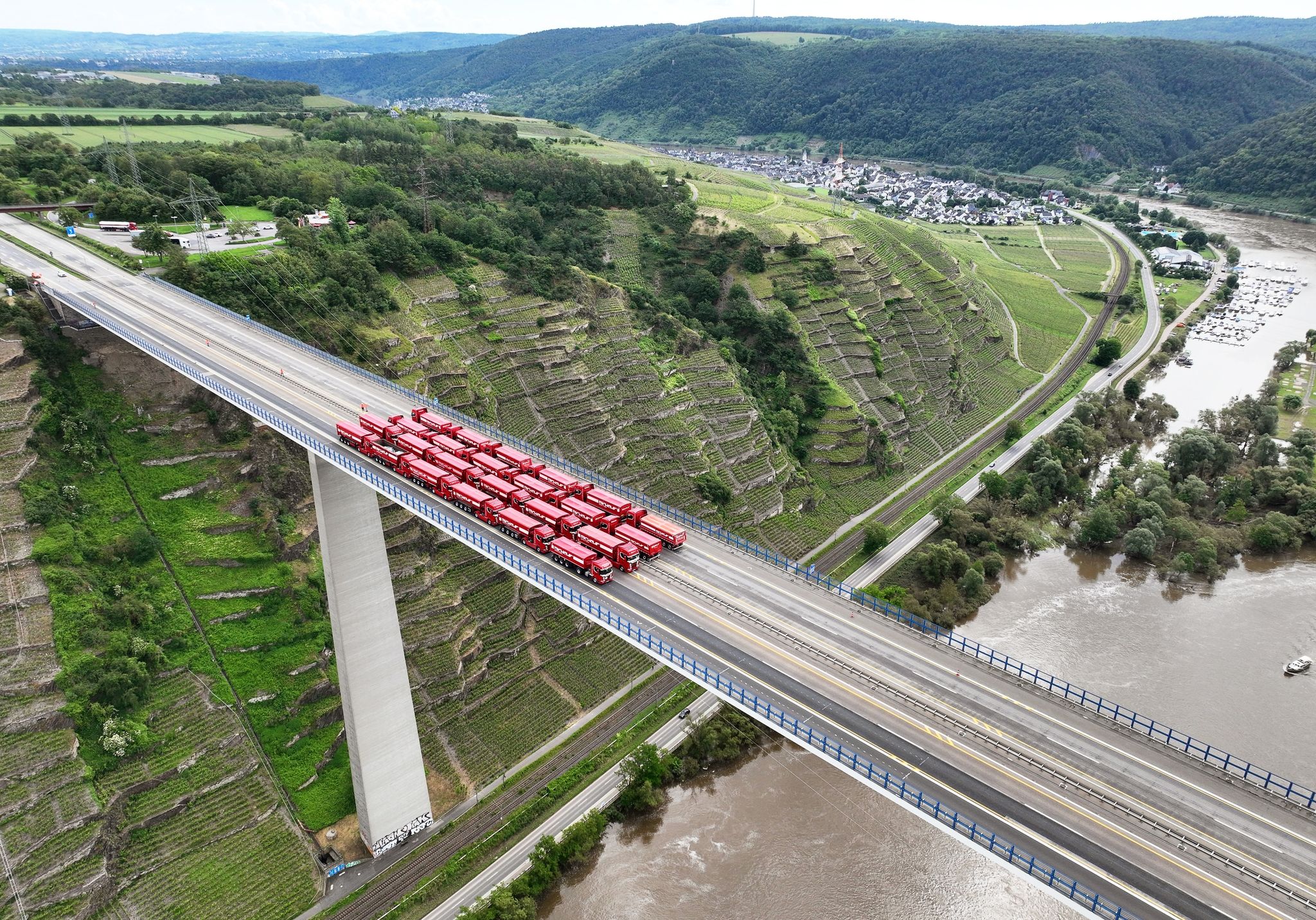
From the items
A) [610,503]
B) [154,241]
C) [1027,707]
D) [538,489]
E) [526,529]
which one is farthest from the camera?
[154,241]

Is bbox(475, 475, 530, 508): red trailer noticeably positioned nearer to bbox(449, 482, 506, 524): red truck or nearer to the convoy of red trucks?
the convoy of red trucks

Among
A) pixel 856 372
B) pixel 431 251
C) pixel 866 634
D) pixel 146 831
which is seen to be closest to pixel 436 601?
pixel 146 831

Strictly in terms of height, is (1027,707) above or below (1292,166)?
below

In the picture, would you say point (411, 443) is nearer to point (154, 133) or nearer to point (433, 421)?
point (433, 421)

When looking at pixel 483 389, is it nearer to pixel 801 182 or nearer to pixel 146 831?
pixel 146 831

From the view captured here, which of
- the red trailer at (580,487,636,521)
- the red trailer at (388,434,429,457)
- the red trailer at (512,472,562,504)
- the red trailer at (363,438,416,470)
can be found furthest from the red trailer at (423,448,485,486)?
the red trailer at (580,487,636,521)

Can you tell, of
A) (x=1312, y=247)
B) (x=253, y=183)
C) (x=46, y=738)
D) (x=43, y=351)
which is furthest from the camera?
(x=1312, y=247)

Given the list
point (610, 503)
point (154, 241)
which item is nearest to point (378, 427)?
point (610, 503)
